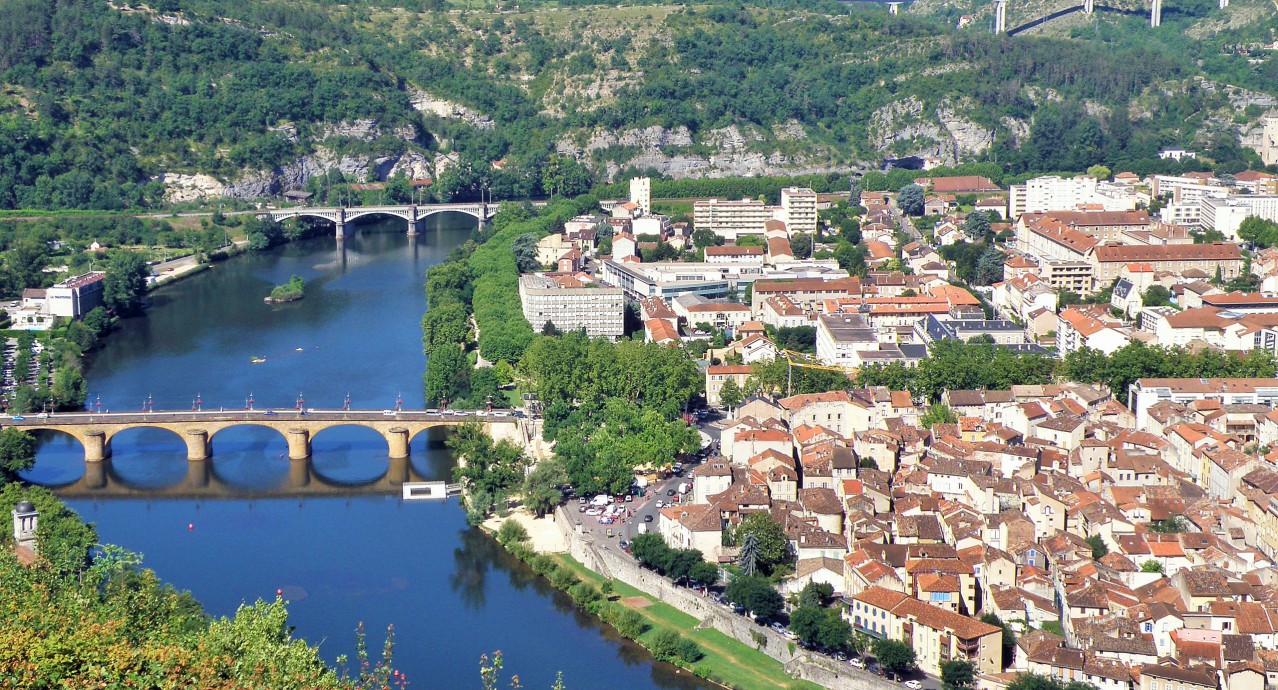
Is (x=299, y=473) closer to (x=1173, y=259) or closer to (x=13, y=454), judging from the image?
(x=13, y=454)

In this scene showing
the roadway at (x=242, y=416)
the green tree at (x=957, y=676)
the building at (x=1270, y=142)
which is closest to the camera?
the green tree at (x=957, y=676)

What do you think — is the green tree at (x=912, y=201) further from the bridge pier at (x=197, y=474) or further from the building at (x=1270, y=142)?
the bridge pier at (x=197, y=474)

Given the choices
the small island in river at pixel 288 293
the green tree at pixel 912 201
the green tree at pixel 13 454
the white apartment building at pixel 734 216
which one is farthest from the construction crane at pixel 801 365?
the green tree at pixel 912 201

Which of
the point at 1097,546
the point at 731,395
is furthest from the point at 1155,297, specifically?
the point at 1097,546

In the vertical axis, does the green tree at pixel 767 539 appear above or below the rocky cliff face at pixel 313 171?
below

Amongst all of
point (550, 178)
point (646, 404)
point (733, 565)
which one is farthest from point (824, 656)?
point (550, 178)

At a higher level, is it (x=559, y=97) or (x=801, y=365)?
(x=559, y=97)

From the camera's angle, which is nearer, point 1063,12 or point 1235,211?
point 1235,211
